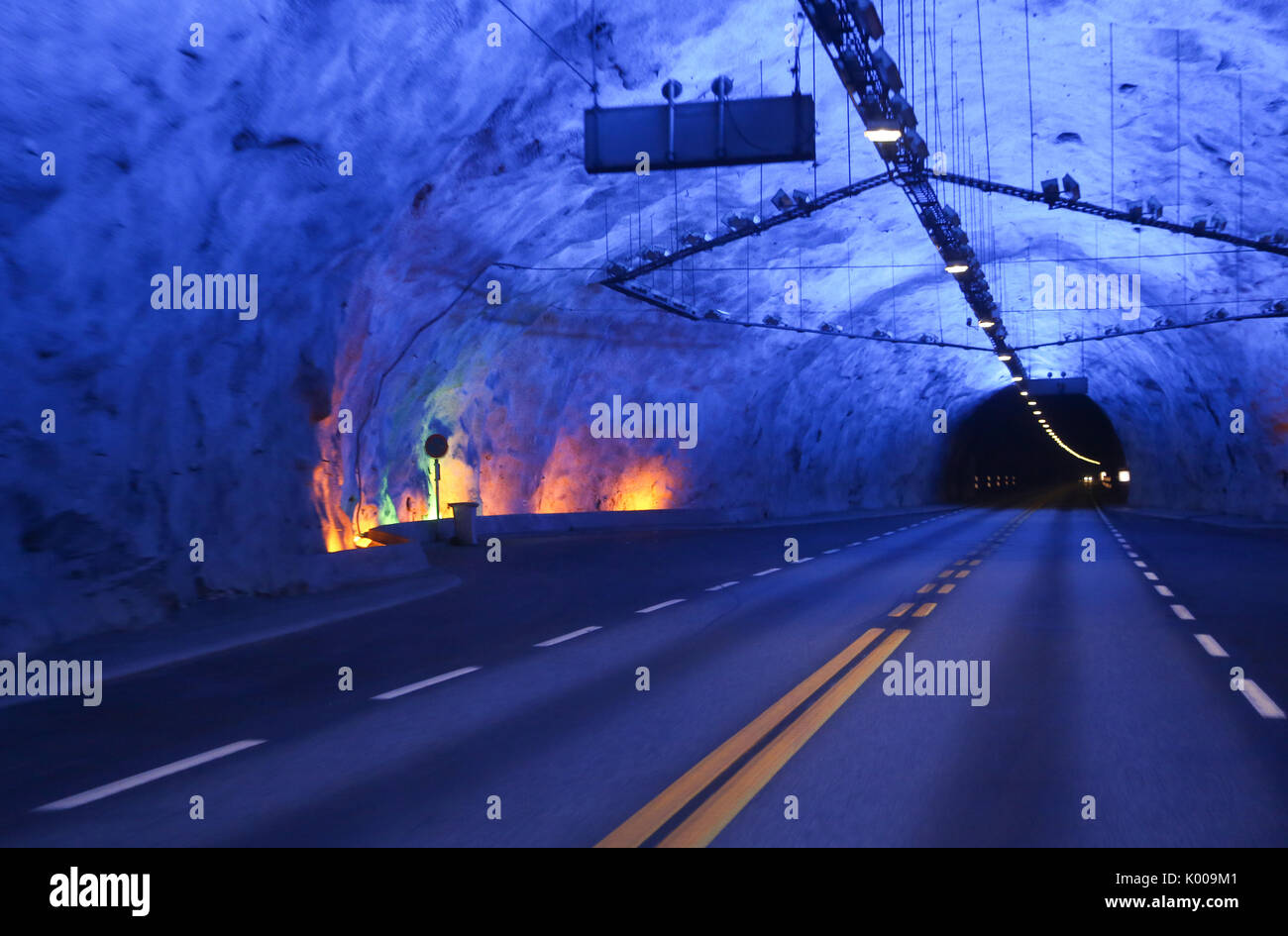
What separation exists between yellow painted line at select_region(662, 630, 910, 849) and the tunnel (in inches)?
2.1

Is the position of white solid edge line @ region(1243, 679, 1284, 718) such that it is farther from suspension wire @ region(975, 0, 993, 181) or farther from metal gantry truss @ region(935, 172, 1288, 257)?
metal gantry truss @ region(935, 172, 1288, 257)

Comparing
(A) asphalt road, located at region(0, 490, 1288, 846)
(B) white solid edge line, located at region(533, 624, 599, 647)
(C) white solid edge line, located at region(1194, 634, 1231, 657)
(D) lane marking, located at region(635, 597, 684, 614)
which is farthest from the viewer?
(D) lane marking, located at region(635, 597, 684, 614)

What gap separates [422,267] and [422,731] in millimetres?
18930

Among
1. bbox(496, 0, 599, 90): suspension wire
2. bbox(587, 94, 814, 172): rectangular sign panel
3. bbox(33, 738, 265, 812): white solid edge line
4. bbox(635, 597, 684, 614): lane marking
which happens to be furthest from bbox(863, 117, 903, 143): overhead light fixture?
bbox(33, 738, 265, 812): white solid edge line

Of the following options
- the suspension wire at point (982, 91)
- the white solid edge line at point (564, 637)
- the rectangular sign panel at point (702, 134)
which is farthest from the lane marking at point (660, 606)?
the suspension wire at point (982, 91)

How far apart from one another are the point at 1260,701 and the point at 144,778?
7849mm

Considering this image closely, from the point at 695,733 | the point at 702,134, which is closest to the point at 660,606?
the point at 702,134

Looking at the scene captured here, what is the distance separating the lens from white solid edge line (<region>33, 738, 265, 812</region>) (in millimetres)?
6471

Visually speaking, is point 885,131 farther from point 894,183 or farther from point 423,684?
point 423,684

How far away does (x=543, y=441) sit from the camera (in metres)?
37.7

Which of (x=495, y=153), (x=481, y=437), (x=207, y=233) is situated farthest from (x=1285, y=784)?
(x=481, y=437)

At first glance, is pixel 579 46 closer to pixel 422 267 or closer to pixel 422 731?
pixel 422 267

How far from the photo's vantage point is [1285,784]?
21.0 feet
